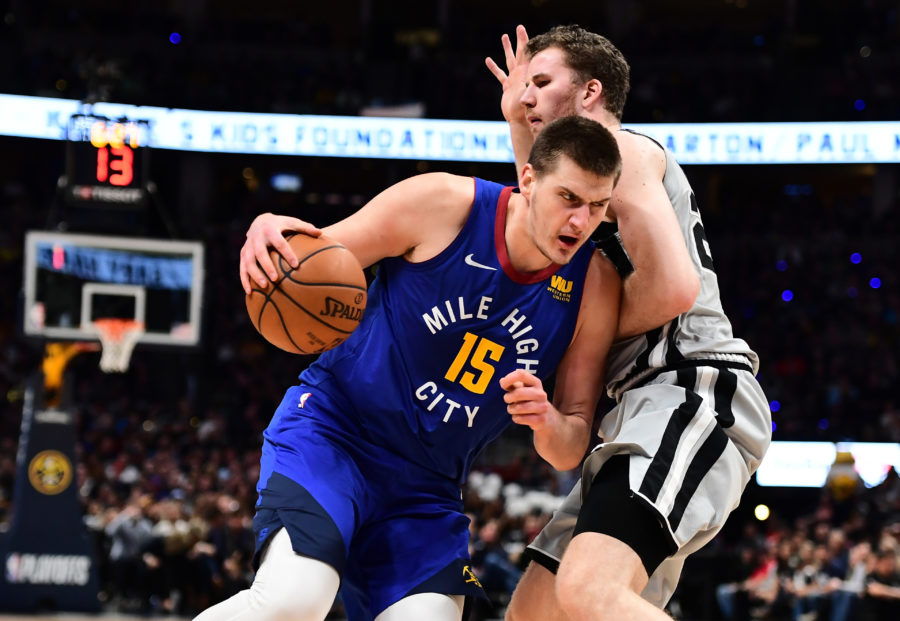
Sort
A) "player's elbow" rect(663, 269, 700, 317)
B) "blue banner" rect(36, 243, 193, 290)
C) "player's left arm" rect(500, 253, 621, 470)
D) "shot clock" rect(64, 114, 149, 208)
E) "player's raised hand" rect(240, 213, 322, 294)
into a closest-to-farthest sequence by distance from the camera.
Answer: "player's raised hand" rect(240, 213, 322, 294) → "player's elbow" rect(663, 269, 700, 317) → "player's left arm" rect(500, 253, 621, 470) → "blue banner" rect(36, 243, 193, 290) → "shot clock" rect(64, 114, 149, 208)

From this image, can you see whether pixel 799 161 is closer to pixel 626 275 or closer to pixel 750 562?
pixel 750 562

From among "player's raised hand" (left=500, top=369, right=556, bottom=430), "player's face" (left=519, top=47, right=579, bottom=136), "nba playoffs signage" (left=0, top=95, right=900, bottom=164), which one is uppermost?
"nba playoffs signage" (left=0, top=95, right=900, bottom=164)

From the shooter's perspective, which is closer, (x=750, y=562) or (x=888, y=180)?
(x=750, y=562)

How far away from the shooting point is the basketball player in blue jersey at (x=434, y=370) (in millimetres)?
3436

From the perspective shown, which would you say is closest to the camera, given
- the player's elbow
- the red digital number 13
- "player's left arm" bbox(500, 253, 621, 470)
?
the player's elbow

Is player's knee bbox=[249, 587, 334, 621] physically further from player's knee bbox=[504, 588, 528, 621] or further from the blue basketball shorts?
player's knee bbox=[504, 588, 528, 621]

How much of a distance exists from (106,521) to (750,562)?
7916 mm

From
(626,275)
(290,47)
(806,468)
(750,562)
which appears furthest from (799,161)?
(626,275)

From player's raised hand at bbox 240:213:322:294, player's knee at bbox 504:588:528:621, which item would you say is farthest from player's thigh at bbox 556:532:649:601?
player's raised hand at bbox 240:213:322:294

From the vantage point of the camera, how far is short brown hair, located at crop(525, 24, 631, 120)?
367 cm

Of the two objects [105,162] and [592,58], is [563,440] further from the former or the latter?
[105,162]

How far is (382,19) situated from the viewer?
77.3 ft

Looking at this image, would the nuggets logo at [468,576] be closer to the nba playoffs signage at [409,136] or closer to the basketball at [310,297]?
the basketball at [310,297]

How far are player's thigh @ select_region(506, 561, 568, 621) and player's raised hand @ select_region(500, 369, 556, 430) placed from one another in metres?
0.68
